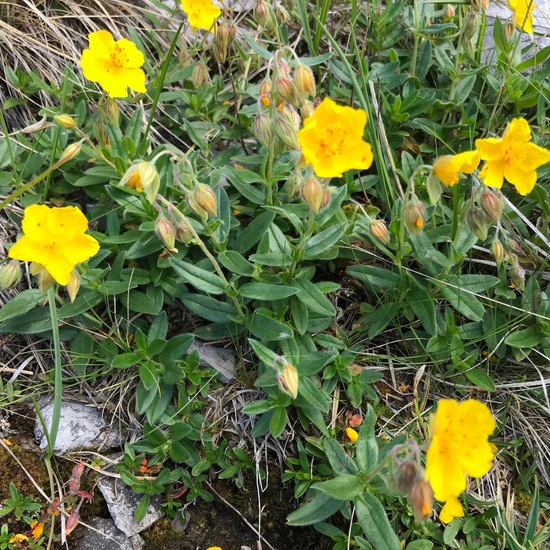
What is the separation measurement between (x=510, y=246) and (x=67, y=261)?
6.63 ft

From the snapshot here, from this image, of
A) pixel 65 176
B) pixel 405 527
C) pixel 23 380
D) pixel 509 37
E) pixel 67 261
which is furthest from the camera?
pixel 509 37

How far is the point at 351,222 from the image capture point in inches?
117

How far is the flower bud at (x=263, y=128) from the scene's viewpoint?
8.91 feet

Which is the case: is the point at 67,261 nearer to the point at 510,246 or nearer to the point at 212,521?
the point at 212,521

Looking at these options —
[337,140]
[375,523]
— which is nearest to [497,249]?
[337,140]

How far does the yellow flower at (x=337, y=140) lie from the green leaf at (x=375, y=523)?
1.33m

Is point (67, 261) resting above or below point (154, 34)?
below

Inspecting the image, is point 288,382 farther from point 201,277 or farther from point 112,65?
point 112,65

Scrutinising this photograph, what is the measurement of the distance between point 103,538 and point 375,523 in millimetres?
1241

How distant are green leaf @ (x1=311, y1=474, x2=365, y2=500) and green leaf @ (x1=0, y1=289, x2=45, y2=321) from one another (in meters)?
1.60

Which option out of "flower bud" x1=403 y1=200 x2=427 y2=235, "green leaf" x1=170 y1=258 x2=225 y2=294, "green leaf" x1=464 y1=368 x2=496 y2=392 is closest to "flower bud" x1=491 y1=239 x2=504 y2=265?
→ "flower bud" x1=403 y1=200 x2=427 y2=235

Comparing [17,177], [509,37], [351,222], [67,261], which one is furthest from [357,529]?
[509,37]

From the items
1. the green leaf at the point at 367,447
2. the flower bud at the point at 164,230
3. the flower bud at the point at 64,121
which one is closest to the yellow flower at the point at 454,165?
the green leaf at the point at 367,447

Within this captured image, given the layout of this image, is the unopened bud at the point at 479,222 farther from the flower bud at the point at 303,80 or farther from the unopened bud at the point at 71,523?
the unopened bud at the point at 71,523
